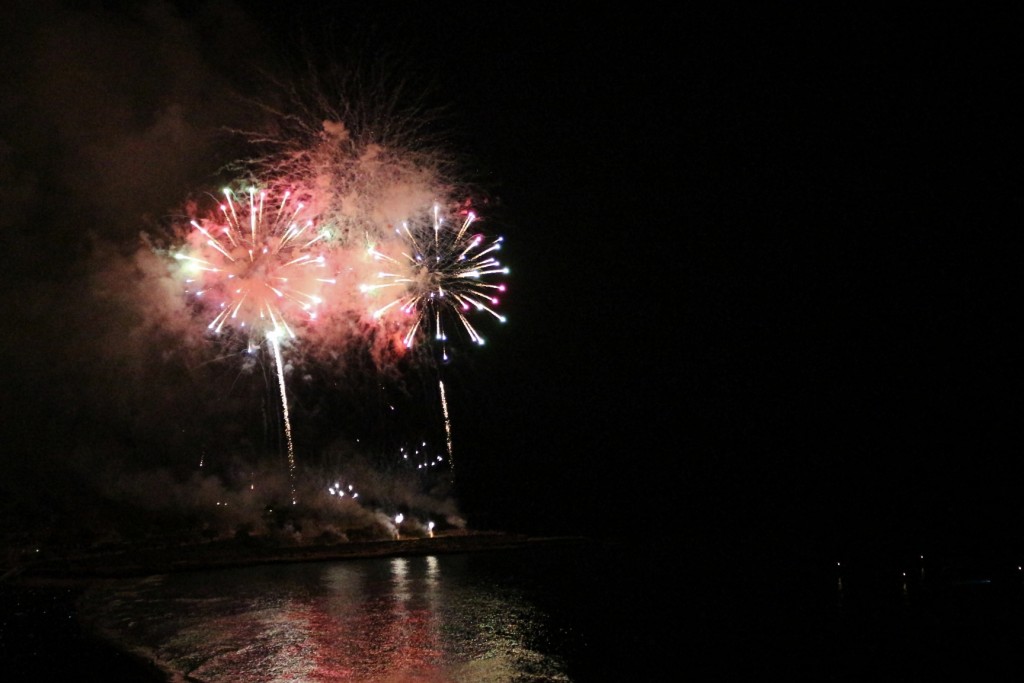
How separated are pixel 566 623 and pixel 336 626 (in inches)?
142

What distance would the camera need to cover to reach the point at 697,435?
1732 inches

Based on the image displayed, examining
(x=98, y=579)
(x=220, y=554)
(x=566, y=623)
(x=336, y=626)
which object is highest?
(x=220, y=554)

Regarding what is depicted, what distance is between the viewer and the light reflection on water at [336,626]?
30.9ft

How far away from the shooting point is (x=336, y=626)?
11.7 metres

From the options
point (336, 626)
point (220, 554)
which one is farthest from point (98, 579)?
point (336, 626)

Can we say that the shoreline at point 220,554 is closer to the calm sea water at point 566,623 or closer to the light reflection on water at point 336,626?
the light reflection on water at point 336,626

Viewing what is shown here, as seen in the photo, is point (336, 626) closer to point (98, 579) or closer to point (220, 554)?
point (98, 579)

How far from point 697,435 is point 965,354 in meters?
14.8

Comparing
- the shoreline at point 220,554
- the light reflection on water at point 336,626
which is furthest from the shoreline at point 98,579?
the light reflection on water at point 336,626

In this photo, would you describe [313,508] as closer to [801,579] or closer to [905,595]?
[801,579]

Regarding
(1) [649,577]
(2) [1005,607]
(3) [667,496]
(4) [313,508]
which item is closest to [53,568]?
(4) [313,508]

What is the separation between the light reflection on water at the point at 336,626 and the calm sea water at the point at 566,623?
4cm

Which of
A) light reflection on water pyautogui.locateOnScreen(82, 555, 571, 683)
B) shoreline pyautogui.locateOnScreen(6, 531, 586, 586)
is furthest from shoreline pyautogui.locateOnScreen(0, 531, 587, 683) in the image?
light reflection on water pyautogui.locateOnScreen(82, 555, 571, 683)

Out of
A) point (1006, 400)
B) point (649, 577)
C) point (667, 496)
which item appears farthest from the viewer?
point (667, 496)
